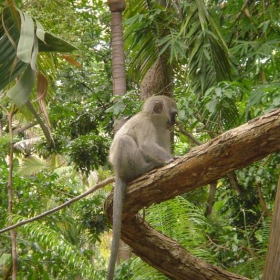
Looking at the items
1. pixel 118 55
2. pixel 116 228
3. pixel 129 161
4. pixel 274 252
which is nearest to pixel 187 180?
pixel 116 228

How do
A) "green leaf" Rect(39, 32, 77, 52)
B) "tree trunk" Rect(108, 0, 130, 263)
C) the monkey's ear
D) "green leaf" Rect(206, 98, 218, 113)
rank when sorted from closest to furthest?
"green leaf" Rect(39, 32, 77, 52) → "green leaf" Rect(206, 98, 218, 113) → the monkey's ear → "tree trunk" Rect(108, 0, 130, 263)

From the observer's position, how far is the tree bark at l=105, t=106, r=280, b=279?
362 cm

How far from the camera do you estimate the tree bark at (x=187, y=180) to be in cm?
362

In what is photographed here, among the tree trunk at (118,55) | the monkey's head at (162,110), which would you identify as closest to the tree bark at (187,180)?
the monkey's head at (162,110)

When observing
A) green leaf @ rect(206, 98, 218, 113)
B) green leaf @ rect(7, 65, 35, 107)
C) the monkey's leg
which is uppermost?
green leaf @ rect(7, 65, 35, 107)

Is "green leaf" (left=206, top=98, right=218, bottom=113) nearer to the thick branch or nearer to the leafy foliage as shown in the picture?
the leafy foliage

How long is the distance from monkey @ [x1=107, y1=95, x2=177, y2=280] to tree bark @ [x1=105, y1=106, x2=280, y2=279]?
0.68 ft

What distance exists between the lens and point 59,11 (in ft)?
27.5

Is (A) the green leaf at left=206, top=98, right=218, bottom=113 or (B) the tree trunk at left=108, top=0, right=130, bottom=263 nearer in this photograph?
(A) the green leaf at left=206, top=98, right=218, bottom=113

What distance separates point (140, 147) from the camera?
4.92 m

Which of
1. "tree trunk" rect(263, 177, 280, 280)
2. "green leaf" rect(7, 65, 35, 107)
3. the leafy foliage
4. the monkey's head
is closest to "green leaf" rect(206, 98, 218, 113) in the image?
the leafy foliage

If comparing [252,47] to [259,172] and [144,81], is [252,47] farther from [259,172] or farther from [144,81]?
[144,81]

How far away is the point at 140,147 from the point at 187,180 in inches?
41.6

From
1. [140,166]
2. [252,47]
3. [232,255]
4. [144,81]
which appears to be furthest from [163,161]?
[144,81]
